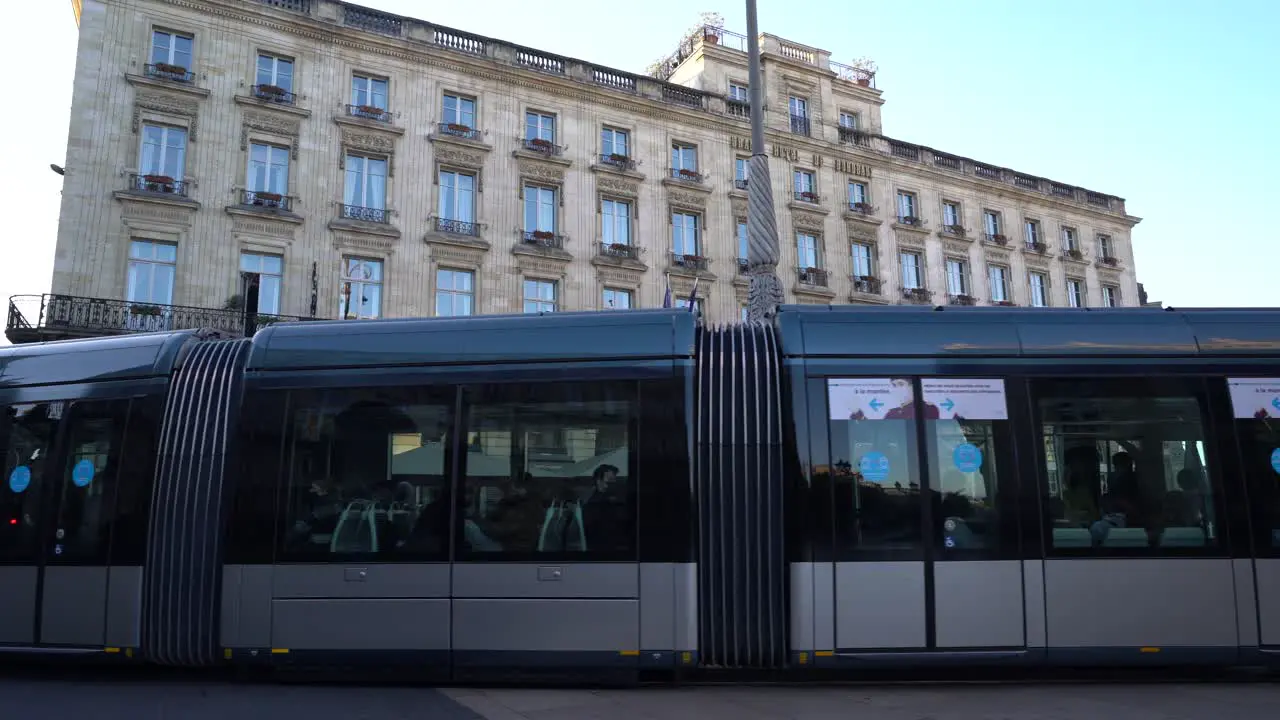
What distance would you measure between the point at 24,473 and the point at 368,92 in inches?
846

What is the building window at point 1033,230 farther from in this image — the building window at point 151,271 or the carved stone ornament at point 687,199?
the building window at point 151,271

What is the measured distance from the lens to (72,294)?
72.7 ft

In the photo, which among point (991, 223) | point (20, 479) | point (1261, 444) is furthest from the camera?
point (991, 223)

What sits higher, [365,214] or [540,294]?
[365,214]

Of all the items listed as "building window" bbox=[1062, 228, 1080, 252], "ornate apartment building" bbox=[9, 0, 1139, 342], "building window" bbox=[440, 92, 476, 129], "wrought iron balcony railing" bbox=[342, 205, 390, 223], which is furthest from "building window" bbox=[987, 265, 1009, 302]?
"wrought iron balcony railing" bbox=[342, 205, 390, 223]

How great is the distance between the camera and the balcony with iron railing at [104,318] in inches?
845

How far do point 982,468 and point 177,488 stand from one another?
696 cm

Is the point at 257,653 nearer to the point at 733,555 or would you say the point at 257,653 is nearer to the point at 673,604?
the point at 673,604

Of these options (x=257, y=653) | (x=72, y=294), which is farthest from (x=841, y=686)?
(x=72, y=294)

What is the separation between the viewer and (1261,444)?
718 cm

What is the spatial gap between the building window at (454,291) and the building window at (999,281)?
23.0 m

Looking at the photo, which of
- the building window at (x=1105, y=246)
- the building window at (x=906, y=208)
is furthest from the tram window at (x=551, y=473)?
the building window at (x=1105, y=246)

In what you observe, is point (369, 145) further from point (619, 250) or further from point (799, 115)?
point (799, 115)

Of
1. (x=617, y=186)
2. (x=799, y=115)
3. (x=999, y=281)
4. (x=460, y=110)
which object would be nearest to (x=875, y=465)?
(x=617, y=186)
